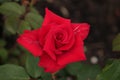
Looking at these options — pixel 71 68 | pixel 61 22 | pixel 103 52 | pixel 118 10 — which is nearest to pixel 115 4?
pixel 118 10

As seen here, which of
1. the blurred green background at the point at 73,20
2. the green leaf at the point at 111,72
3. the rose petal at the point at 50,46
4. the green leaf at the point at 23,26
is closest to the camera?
the rose petal at the point at 50,46

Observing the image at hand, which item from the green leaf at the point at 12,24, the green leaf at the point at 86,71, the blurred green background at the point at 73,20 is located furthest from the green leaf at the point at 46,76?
the green leaf at the point at 12,24

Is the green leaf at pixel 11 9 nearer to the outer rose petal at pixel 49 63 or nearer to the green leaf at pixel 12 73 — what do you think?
the green leaf at pixel 12 73

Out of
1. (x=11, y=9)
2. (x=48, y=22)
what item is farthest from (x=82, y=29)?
(x=11, y=9)

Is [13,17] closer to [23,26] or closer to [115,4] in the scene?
[23,26]

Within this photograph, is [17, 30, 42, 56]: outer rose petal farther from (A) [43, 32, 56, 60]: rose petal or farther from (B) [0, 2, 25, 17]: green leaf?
(B) [0, 2, 25, 17]: green leaf

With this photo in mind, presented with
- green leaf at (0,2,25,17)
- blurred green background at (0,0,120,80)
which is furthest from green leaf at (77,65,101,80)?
green leaf at (0,2,25,17)

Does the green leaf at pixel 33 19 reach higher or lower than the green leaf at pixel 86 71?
higher
